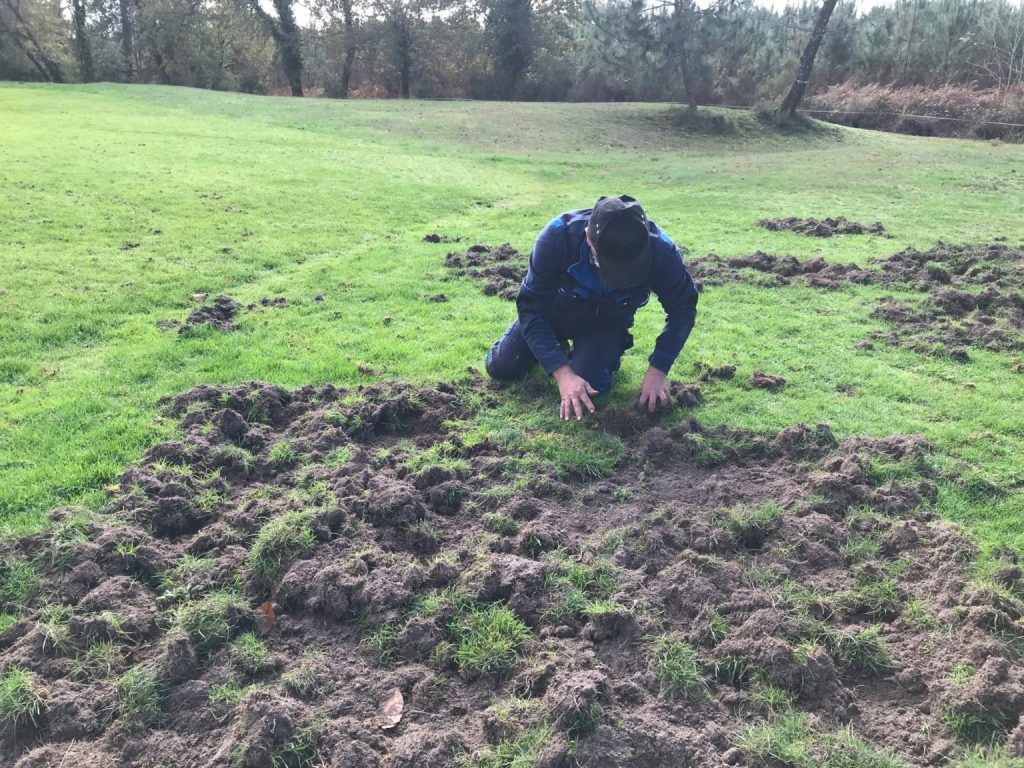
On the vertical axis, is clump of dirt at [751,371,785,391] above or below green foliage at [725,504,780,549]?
above

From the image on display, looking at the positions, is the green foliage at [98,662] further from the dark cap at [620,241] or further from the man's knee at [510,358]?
the man's knee at [510,358]

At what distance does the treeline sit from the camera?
36062mm

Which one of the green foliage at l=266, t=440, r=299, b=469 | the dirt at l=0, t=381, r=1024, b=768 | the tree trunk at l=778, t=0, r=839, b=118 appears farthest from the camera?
the tree trunk at l=778, t=0, r=839, b=118

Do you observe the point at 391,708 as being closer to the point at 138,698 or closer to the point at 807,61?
the point at 138,698

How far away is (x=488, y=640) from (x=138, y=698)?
5.54ft

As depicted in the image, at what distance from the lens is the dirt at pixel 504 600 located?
3219mm

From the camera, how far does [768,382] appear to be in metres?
6.58

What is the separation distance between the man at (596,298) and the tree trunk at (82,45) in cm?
4875

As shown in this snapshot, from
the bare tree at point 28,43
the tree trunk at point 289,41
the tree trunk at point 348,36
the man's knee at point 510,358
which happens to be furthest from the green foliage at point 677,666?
the bare tree at point 28,43

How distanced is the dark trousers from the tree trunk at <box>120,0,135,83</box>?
4991 cm

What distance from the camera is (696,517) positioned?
4.57m

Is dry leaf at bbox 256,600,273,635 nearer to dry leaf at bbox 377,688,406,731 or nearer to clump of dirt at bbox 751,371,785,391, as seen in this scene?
dry leaf at bbox 377,688,406,731

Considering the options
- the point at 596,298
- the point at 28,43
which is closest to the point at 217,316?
the point at 596,298

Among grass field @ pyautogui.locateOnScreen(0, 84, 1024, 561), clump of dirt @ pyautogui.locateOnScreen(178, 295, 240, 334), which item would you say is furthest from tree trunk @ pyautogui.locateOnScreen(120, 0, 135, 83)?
clump of dirt @ pyautogui.locateOnScreen(178, 295, 240, 334)
